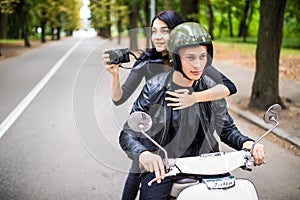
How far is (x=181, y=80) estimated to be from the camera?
2.54m

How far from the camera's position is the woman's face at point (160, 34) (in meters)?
3.05

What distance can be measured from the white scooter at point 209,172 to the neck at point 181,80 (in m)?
0.52

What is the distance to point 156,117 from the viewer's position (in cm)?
249

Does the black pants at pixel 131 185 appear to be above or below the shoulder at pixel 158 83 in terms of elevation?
below

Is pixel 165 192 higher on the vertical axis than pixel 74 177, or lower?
higher

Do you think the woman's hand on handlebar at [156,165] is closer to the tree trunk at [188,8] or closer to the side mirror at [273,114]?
the side mirror at [273,114]

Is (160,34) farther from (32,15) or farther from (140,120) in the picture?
(32,15)

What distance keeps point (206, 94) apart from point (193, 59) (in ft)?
0.90

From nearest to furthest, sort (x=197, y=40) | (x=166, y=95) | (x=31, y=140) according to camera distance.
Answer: (x=197, y=40) < (x=166, y=95) < (x=31, y=140)

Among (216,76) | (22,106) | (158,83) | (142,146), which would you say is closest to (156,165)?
(142,146)

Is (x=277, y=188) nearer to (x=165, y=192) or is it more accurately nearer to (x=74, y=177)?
(x=74, y=177)

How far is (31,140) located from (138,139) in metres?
4.63

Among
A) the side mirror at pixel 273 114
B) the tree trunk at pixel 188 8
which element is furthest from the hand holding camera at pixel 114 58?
the tree trunk at pixel 188 8

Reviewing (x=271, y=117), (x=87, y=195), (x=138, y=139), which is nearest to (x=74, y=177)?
(x=87, y=195)
